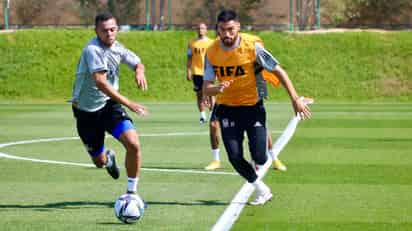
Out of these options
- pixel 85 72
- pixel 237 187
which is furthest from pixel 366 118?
pixel 85 72

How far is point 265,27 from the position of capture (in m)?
47.6

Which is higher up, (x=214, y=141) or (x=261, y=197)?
(x=261, y=197)

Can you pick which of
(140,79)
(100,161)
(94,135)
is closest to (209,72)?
(140,79)

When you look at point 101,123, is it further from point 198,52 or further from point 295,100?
point 198,52

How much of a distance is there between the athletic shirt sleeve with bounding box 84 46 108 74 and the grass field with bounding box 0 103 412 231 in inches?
58.6

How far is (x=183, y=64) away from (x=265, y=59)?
105 ft

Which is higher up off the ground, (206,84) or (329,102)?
(206,84)

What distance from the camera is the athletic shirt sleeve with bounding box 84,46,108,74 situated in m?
11.0

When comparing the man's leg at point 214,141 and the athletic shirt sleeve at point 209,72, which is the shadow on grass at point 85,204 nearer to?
the athletic shirt sleeve at point 209,72

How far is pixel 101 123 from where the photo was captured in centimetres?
1159

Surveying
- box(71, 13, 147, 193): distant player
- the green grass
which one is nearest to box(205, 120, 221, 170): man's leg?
box(71, 13, 147, 193): distant player

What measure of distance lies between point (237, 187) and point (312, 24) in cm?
3530

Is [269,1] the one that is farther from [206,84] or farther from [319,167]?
[206,84]

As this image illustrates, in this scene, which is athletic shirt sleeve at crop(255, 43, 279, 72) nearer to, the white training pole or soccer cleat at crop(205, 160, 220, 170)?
the white training pole
